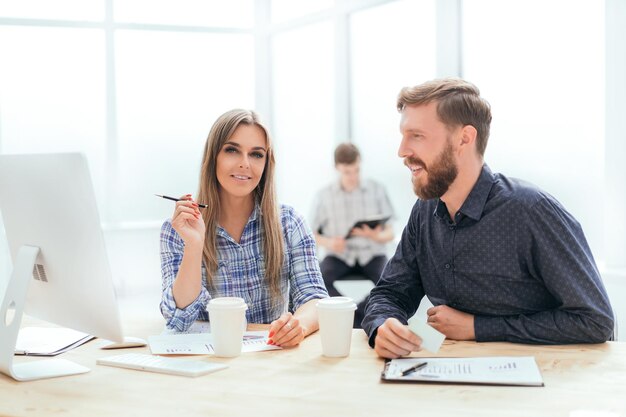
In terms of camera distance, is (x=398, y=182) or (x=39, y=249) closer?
(x=39, y=249)

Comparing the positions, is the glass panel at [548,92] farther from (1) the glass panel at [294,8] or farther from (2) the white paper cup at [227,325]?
(2) the white paper cup at [227,325]

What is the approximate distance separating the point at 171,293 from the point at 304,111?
12.8 ft

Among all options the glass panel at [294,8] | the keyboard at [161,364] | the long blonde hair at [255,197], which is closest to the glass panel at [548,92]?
the glass panel at [294,8]

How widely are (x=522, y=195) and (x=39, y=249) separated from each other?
121 centimetres

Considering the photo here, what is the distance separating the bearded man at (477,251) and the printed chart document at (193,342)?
28 centimetres

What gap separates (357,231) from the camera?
448 centimetres

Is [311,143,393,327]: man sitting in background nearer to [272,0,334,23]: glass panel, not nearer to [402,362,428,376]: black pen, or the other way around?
[272,0,334,23]: glass panel

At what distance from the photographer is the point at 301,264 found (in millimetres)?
2162

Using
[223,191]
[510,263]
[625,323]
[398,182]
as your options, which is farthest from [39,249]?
[398,182]

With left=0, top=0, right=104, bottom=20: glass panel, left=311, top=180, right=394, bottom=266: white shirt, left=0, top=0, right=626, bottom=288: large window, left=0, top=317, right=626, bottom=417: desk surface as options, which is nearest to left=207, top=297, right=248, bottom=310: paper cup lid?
left=0, top=317, right=626, bottom=417: desk surface

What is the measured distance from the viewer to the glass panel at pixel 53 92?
530 cm

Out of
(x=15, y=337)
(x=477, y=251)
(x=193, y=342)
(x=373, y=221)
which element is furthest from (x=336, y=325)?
(x=373, y=221)

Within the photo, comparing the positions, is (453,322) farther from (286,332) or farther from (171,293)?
(171,293)

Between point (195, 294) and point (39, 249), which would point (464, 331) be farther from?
point (39, 249)
